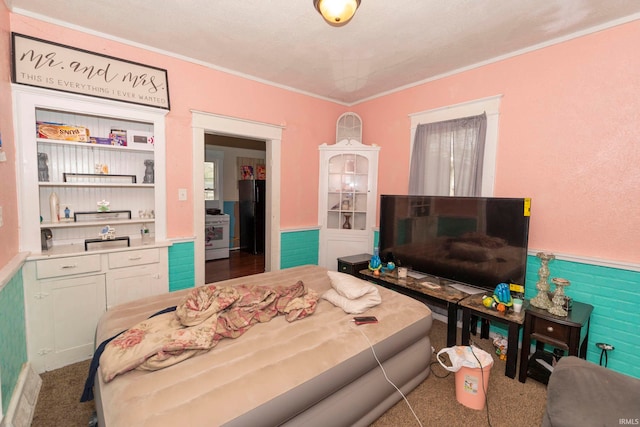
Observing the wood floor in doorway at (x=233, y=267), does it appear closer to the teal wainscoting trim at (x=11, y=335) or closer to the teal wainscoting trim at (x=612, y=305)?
the teal wainscoting trim at (x=11, y=335)

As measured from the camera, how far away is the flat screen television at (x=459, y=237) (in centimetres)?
245

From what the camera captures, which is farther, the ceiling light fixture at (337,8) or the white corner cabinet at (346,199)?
the white corner cabinet at (346,199)

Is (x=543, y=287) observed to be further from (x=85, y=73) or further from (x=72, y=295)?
(x=85, y=73)

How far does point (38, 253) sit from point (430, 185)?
148 inches

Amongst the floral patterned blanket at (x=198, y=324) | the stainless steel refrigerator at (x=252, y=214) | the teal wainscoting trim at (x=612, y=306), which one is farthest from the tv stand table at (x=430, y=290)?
the stainless steel refrigerator at (x=252, y=214)

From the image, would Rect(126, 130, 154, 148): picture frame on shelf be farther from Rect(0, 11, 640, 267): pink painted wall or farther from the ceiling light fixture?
the ceiling light fixture

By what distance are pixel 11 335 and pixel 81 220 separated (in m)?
1.10

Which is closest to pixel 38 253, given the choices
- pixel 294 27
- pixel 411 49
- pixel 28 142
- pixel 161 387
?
pixel 28 142

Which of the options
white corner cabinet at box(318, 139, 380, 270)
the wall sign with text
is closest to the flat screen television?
white corner cabinet at box(318, 139, 380, 270)

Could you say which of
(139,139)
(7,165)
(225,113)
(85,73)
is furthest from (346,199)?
(7,165)

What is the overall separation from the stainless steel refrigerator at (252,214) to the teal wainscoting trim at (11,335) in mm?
4175

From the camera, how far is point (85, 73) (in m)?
2.46

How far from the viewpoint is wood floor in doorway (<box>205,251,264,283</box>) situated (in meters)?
4.78

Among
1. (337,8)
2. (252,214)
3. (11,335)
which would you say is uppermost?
(337,8)
